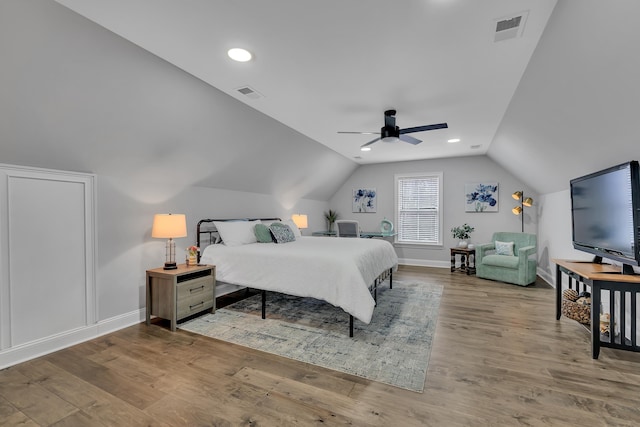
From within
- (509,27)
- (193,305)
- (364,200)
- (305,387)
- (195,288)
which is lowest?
(305,387)

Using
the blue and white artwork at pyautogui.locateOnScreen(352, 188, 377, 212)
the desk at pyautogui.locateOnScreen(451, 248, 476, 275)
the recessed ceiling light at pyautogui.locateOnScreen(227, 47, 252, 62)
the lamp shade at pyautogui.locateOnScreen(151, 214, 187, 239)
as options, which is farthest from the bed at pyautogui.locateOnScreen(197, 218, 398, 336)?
the blue and white artwork at pyautogui.locateOnScreen(352, 188, 377, 212)

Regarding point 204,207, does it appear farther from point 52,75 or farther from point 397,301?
point 397,301

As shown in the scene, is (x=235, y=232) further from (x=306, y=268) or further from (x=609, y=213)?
(x=609, y=213)

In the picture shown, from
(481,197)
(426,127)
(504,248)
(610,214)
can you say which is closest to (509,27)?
(426,127)

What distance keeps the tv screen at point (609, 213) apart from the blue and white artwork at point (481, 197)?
304cm

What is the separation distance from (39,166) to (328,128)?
341 centimetres

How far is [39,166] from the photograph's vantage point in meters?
2.66

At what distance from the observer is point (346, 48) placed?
2.35 meters

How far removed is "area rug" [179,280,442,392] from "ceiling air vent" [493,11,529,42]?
2.67 metres

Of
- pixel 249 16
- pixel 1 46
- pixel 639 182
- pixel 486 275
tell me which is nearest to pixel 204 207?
pixel 1 46

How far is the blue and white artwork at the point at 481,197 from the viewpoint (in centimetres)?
632

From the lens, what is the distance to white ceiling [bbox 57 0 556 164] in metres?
1.90

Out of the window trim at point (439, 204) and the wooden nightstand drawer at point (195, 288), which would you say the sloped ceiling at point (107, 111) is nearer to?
the wooden nightstand drawer at point (195, 288)

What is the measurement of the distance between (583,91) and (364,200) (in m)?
5.48
